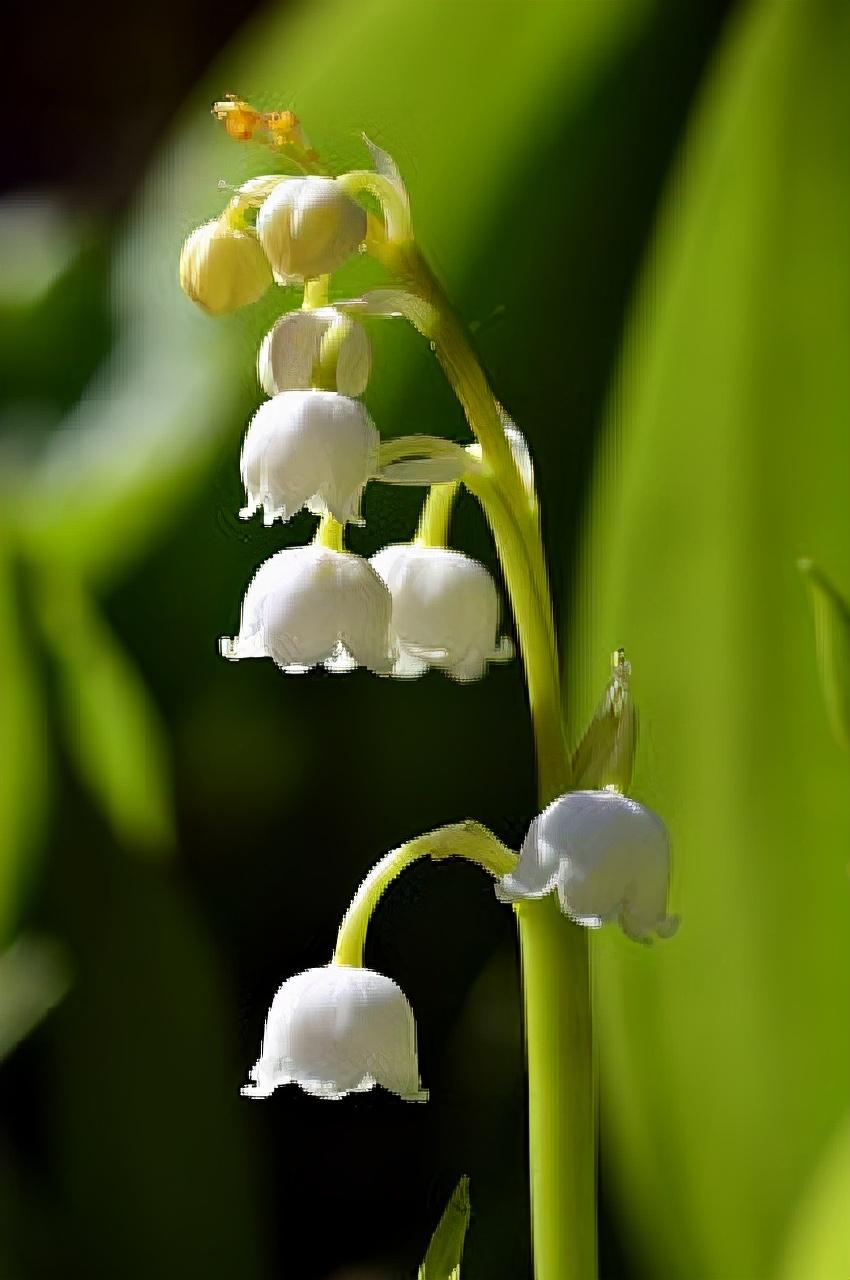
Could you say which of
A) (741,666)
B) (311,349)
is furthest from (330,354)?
(741,666)

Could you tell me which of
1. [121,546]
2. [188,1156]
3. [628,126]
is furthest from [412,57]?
[188,1156]

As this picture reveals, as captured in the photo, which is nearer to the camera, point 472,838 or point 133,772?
point 472,838

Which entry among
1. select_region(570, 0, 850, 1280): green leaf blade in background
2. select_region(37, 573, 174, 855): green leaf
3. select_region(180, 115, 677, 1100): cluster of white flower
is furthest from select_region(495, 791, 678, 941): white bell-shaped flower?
select_region(37, 573, 174, 855): green leaf

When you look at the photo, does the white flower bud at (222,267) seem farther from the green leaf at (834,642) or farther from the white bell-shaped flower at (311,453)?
the green leaf at (834,642)

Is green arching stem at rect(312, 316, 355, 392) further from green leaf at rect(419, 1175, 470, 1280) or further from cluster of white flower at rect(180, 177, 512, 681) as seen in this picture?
green leaf at rect(419, 1175, 470, 1280)

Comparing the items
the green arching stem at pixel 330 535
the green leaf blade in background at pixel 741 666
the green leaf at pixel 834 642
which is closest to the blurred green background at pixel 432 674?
the green leaf blade in background at pixel 741 666

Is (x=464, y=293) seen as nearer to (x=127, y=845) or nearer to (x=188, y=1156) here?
(x=127, y=845)
